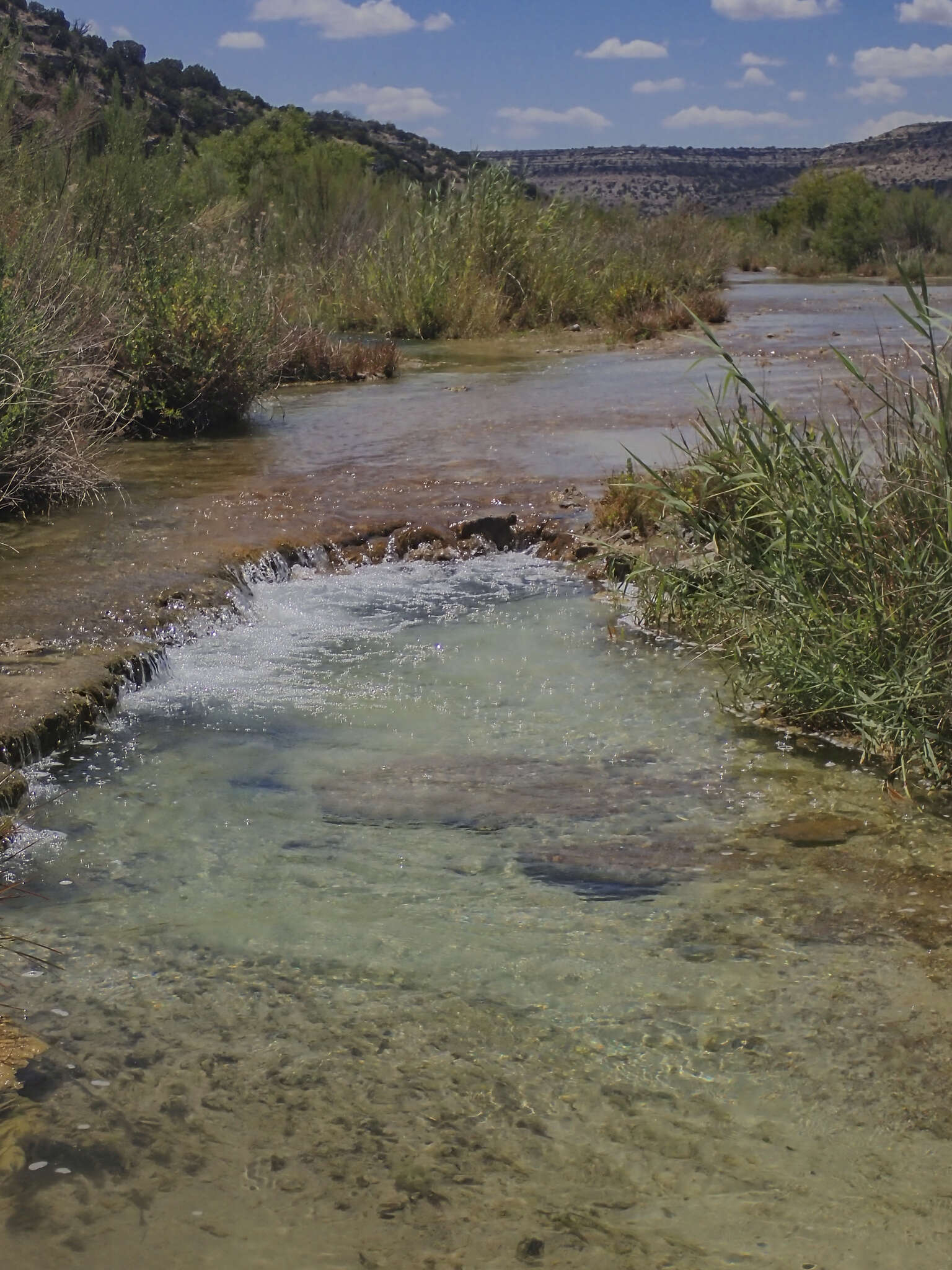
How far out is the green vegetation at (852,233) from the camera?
109 ft

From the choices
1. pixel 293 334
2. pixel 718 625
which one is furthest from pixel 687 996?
pixel 293 334

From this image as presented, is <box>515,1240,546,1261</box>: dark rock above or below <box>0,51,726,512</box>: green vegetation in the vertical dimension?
below

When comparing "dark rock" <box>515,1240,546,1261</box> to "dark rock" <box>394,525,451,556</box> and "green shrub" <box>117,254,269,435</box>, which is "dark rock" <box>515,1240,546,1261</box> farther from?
"green shrub" <box>117,254,269,435</box>

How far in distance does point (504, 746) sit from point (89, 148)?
12.1 meters

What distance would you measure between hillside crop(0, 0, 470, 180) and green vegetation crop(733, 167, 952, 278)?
933cm

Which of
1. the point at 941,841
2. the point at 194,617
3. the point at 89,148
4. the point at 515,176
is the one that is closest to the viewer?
the point at 941,841

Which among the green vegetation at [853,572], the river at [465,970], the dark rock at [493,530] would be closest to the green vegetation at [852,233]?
the dark rock at [493,530]

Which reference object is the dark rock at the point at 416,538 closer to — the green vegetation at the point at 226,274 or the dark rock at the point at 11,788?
→ the green vegetation at the point at 226,274

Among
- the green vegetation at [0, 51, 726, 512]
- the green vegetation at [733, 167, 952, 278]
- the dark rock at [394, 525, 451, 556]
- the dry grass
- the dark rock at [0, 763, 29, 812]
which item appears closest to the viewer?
the dark rock at [0, 763, 29, 812]

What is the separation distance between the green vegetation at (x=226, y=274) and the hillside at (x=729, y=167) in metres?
52.2

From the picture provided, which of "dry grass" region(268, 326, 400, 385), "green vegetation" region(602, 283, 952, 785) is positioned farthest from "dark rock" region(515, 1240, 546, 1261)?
"dry grass" region(268, 326, 400, 385)

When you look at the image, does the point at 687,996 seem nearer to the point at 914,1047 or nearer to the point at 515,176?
the point at 914,1047

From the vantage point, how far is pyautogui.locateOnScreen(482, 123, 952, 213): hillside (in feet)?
248

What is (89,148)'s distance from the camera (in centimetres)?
1452
